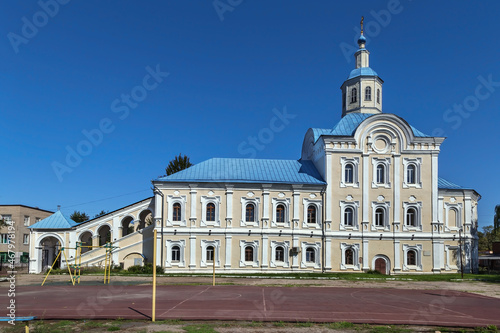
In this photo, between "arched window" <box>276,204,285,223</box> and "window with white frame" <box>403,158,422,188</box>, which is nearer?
"arched window" <box>276,204,285,223</box>

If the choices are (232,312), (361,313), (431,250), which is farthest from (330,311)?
(431,250)

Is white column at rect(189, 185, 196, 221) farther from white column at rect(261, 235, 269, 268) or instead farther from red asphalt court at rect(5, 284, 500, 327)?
red asphalt court at rect(5, 284, 500, 327)

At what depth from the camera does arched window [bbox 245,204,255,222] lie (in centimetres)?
3859

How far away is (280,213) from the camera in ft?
127

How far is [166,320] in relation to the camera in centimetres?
1420

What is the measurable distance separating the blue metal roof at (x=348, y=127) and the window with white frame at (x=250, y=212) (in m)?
9.40

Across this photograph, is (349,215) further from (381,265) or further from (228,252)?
(228,252)

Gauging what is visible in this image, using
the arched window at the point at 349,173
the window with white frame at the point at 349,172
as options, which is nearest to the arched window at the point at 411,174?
the window with white frame at the point at 349,172

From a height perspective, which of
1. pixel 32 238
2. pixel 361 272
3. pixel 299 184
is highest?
pixel 299 184

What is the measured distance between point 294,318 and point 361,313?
3.16 m

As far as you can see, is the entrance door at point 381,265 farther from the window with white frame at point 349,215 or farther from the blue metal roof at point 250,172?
the blue metal roof at point 250,172

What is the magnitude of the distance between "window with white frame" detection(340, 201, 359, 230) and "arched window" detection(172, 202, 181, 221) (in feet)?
47.9

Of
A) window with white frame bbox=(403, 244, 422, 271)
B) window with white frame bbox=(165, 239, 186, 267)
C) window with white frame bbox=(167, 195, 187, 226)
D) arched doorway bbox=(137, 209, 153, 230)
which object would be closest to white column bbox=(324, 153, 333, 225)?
window with white frame bbox=(403, 244, 422, 271)

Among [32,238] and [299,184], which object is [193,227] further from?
[32,238]
